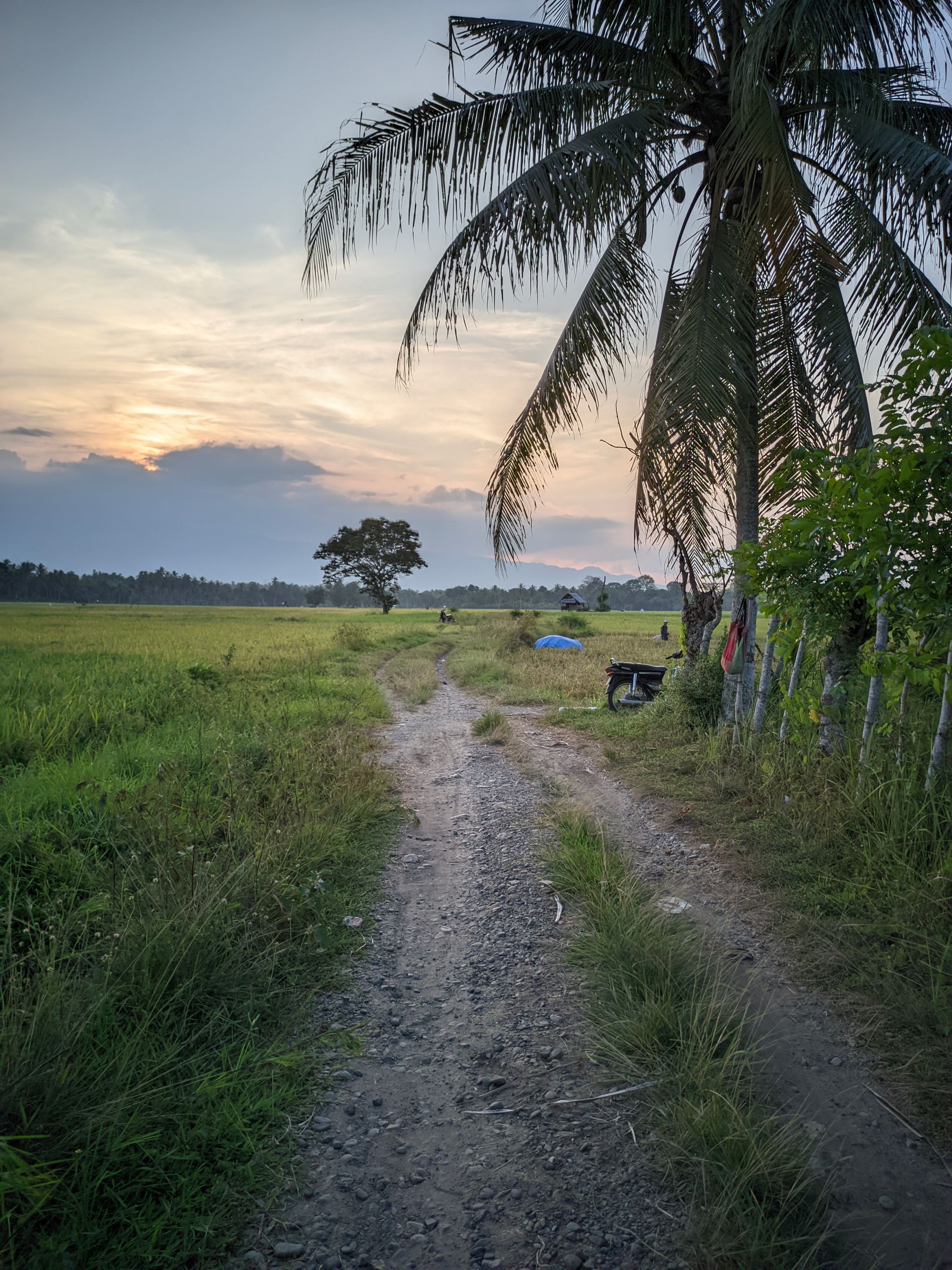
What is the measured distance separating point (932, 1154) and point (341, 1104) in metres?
2.17

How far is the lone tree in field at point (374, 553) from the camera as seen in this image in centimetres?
6988

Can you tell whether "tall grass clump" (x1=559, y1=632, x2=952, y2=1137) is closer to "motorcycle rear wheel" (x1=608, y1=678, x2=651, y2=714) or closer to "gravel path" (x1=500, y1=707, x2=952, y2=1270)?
"gravel path" (x1=500, y1=707, x2=952, y2=1270)

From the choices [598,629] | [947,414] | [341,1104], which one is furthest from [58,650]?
[598,629]

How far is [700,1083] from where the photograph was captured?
234 centimetres

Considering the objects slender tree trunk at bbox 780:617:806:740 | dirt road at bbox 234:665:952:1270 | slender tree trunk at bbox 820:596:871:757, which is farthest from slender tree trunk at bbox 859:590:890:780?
dirt road at bbox 234:665:952:1270

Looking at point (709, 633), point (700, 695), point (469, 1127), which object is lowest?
point (469, 1127)

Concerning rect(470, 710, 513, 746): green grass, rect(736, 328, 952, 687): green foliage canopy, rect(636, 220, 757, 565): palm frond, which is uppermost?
rect(636, 220, 757, 565): palm frond

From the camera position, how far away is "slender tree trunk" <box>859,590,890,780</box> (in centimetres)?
465

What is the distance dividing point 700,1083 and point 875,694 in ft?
11.4

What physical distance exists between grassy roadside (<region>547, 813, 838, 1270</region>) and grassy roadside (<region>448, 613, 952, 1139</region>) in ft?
2.09

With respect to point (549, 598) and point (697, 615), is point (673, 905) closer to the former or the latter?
point (697, 615)

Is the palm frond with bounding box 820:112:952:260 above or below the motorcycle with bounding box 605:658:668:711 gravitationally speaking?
above

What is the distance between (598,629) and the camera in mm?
38844

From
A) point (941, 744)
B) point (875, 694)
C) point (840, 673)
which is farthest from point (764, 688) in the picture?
point (941, 744)
